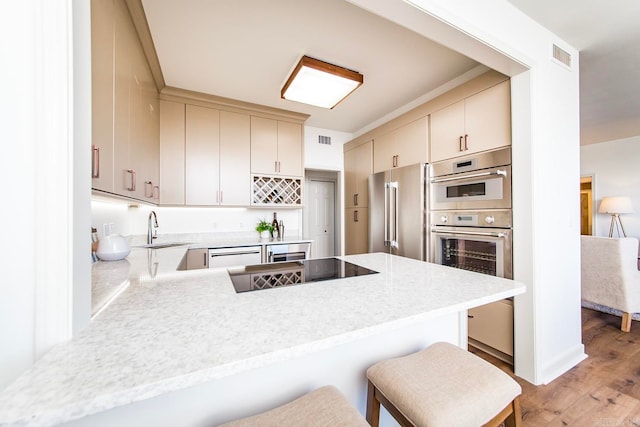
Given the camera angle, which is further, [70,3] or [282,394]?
[282,394]

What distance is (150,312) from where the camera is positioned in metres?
0.75

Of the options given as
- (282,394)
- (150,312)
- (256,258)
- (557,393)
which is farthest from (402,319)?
(256,258)

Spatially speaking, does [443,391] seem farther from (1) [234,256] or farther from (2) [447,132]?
(1) [234,256]

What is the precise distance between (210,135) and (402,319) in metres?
3.04

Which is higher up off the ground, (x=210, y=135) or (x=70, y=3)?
(x=210, y=135)

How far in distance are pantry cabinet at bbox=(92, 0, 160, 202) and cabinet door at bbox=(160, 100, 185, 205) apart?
662 millimetres

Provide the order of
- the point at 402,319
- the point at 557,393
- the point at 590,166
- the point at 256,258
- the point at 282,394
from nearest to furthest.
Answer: the point at 402,319 < the point at 282,394 < the point at 557,393 < the point at 256,258 < the point at 590,166

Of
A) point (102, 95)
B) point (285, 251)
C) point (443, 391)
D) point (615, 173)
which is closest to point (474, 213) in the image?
point (443, 391)

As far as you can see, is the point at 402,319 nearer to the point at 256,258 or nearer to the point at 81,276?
the point at 81,276

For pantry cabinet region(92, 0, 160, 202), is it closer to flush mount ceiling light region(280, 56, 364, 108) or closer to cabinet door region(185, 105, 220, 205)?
cabinet door region(185, 105, 220, 205)

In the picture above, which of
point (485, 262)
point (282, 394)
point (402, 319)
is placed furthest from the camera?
point (485, 262)

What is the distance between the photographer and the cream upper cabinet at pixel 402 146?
262 centimetres

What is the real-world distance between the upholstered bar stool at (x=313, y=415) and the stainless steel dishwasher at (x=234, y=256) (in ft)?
7.25

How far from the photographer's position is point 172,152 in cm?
283
